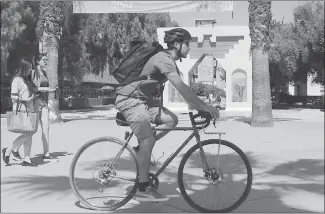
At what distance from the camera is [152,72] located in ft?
13.5

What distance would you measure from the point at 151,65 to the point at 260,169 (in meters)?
3.18

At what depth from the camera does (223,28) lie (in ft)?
110

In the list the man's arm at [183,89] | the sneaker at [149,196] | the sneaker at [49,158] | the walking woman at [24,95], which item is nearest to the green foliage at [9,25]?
the sneaker at [49,158]

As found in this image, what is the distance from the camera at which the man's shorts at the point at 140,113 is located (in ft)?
13.6

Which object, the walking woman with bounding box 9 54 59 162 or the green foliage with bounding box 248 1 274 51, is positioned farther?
the green foliage with bounding box 248 1 274 51

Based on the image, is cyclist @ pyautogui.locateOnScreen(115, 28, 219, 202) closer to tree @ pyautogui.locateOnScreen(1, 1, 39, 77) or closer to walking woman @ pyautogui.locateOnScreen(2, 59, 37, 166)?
walking woman @ pyautogui.locateOnScreen(2, 59, 37, 166)

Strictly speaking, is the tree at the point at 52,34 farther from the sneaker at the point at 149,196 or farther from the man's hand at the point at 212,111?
the man's hand at the point at 212,111

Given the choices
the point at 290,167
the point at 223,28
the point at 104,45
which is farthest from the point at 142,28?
the point at 290,167

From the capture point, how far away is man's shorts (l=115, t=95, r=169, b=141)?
414cm

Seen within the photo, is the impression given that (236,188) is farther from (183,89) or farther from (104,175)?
(104,175)

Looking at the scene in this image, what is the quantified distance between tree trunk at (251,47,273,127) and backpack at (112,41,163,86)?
11.0 metres

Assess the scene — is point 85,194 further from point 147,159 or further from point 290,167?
point 290,167

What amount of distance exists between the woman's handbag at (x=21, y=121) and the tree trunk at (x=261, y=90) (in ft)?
30.4

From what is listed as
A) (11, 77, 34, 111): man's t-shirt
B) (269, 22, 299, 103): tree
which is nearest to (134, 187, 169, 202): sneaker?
(11, 77, 34, 111): man's t-shirt
